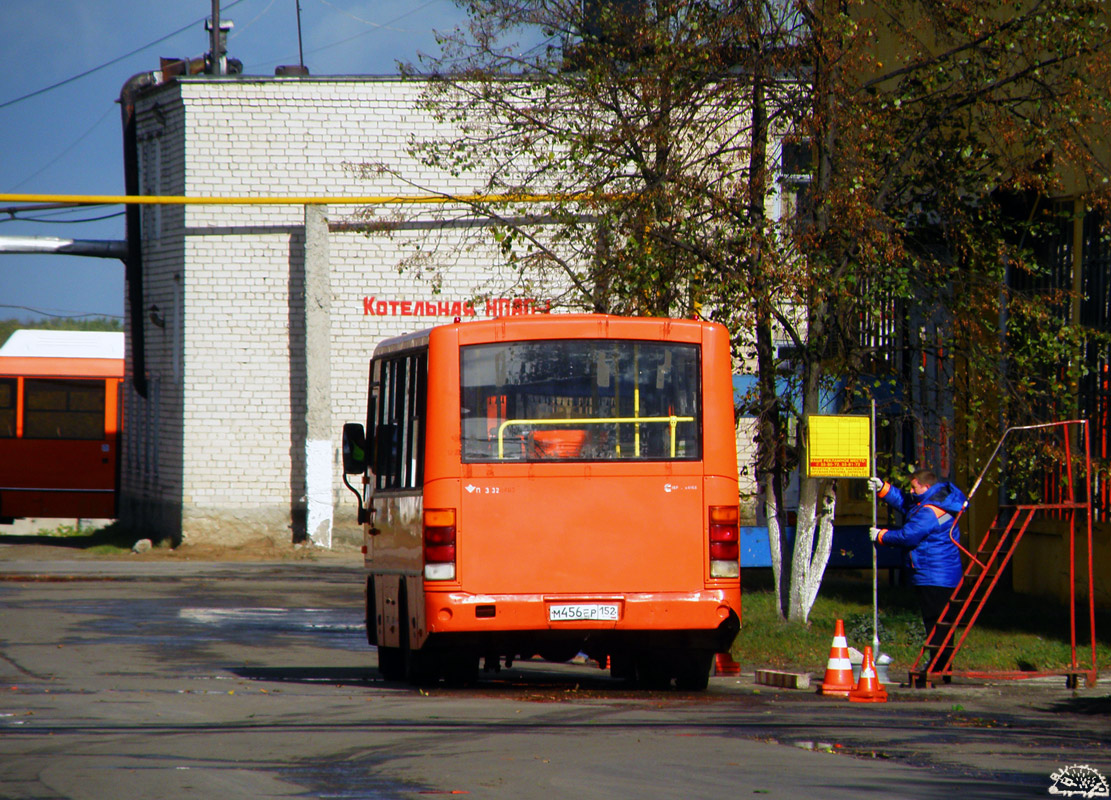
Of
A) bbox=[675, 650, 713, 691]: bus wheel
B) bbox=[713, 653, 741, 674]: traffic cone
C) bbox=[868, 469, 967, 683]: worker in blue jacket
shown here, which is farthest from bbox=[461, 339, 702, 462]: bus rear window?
bbox=[713, 653, 741, 674]: traffic cone

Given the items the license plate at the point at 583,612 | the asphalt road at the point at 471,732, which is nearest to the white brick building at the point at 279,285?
the asphalt road at the point at 471,732

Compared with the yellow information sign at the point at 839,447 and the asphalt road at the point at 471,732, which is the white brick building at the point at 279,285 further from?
the yellow information sign at the point at 839,447

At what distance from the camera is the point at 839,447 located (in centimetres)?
1477

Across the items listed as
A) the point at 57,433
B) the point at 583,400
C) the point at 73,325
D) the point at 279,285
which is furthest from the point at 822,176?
the point at 73,325

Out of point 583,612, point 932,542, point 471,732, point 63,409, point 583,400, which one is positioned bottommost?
point 471,732

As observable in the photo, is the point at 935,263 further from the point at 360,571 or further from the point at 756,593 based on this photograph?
the point at 360,571

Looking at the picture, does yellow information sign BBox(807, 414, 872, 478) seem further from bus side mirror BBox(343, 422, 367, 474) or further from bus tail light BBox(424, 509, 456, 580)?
bus tail light BBox(424, 509, 456, 580)

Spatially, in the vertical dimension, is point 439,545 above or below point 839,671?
above

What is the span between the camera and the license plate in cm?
1141

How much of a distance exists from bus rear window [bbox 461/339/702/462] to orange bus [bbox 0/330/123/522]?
2378 centimetres

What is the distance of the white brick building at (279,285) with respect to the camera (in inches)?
1158

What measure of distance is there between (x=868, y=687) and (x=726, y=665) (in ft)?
8.16

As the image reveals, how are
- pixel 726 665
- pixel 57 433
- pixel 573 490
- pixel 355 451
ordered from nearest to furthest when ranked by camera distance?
pixel 573 490
pixel 355 451
pixel 726 665
pixel 57 433

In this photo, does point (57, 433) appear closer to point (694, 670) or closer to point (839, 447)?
point (839, 447)
